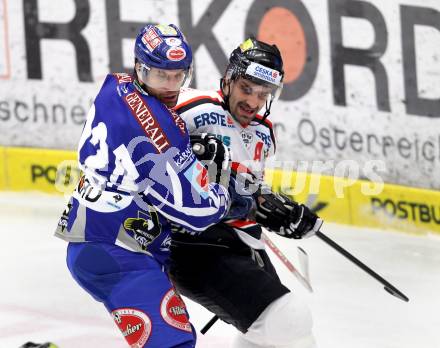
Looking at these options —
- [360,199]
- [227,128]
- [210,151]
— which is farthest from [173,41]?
[360,199]

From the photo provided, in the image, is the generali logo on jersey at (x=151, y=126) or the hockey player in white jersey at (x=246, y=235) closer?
the generali logo on jersey at (x=151, y=126)

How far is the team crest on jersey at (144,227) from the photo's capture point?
2.82 m

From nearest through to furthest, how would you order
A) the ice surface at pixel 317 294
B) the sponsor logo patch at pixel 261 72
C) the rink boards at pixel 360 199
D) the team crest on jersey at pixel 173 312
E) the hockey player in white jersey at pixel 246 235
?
the team crest on jersey at pixel 173 312
the hockey player in white jersey at pixel 246 235
the sponsor logo patch at pixel 261 72
the ice surface at pixel 317 294
the rink boards at pixel 360 199

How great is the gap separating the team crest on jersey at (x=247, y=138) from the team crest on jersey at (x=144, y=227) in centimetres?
52

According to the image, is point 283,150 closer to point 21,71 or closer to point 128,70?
point 128,70

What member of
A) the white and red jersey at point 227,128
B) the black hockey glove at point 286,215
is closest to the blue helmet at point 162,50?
the white and red jersey at point 227,128

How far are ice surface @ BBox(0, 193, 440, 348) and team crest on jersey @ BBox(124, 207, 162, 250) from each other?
4.06 feet

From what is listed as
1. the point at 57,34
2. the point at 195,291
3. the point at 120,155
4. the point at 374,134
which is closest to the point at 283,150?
the point at 374,134

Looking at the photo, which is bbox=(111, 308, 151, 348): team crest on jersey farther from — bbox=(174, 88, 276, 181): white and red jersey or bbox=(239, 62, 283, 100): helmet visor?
bbox=(239, 62, 283, 100): helmet visor

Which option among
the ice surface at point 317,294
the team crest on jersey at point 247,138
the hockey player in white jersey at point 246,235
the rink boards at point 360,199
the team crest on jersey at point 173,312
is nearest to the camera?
the team crest on jersey at point 173,312

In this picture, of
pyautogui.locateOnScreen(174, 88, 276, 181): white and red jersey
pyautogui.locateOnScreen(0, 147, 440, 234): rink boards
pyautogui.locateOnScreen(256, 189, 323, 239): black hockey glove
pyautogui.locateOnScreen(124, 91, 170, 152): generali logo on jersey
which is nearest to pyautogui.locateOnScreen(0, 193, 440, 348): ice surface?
pyautogui.locateOnScreen(0, 147, 440, 234): rink boards

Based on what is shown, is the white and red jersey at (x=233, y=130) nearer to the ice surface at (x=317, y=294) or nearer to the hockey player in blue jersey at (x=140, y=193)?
the hockey player in blue jersey at (x=140, y=193)

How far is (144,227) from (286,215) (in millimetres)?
580

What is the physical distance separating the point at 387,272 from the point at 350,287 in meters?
0.31
